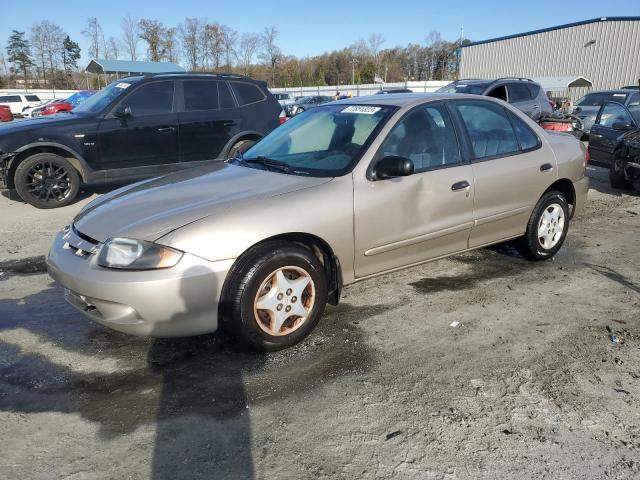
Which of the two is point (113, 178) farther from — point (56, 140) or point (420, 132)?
point (420, 132)

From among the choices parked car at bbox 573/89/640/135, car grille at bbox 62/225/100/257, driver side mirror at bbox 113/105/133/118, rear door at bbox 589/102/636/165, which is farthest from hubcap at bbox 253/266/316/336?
parked car at bbox 573/89/640/135

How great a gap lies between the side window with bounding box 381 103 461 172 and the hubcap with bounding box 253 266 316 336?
1153 millimetres

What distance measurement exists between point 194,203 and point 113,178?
5.01 meters

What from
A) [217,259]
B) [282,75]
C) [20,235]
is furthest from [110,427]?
[282,75]

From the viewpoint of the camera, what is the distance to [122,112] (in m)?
7.66

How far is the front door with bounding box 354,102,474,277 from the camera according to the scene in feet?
11.9

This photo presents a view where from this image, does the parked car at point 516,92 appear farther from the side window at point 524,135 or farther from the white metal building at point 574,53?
the white metal building at point 574,53

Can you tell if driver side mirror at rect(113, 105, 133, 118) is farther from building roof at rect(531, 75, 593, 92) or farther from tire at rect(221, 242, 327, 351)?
building roof at rect(531, 75, 593, 92)

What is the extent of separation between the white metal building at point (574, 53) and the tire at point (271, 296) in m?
34.9

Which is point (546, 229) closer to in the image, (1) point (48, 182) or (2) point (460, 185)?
(2) point (460, 185)

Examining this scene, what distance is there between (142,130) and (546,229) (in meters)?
5.78

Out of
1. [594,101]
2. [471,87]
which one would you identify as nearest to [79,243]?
[471,87]

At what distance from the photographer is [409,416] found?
2654mm

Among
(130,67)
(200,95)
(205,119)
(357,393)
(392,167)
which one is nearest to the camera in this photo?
(357,393)
